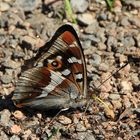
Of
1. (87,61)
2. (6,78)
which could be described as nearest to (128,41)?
(87,61)

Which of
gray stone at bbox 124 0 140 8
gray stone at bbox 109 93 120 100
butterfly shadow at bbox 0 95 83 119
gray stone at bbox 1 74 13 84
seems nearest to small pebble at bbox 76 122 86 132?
butterfly shadow at bbox 0 95 83 119

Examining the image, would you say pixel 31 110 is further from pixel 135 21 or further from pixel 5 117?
pixel 135 21

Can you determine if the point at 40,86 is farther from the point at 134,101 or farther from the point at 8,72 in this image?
the point at 134,101

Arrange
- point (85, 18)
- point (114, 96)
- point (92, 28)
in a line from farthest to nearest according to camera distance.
Result: point (85, 18), point (92, 28), point (114, 96)

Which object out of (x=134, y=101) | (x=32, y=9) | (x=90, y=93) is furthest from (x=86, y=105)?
(x=32, y=9)

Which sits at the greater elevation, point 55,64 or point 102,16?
point 102,16

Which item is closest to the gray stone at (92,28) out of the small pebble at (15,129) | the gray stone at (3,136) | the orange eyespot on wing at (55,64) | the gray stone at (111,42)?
the gray stone at (111,42)

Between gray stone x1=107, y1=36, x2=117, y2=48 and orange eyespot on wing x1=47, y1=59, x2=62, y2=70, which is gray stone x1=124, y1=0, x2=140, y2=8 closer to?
gray stone x1=107, y1=36, x2=117, y2=48

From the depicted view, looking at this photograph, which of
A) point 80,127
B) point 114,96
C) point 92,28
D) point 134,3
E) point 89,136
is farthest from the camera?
point 134,3
